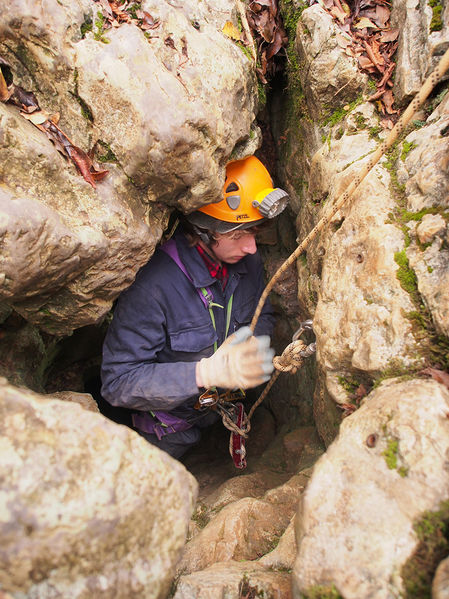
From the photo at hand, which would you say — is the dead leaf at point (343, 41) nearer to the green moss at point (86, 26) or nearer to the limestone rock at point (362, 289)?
the limestone rock at point (362, 289)

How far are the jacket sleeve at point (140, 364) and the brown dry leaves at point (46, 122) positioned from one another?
1085 millimetres

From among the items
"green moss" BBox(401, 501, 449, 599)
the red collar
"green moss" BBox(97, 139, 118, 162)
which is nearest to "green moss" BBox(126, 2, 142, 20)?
"green moss" BBox(97, 139, 118, 162)

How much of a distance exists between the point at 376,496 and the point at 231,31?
334cm

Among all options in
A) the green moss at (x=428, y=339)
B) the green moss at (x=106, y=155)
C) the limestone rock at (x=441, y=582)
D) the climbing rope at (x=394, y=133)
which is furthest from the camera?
the green moss at (x=106, y=155)

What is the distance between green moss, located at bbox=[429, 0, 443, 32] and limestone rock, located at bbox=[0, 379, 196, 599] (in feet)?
10.4

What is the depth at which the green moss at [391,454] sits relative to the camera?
5.62 feet

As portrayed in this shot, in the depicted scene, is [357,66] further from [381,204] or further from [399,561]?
[399,561]

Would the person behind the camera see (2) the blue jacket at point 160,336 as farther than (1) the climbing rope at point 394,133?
Yes

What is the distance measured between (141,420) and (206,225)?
2.17 m

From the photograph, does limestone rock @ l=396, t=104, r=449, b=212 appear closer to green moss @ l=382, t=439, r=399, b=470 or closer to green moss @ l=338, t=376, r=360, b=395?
green moss @ l=338, t=376, r=360, b=395

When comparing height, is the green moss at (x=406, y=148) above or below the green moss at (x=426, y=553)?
above

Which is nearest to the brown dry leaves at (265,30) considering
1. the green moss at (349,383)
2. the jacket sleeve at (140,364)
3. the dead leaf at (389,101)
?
the dead leaf at (389,101)

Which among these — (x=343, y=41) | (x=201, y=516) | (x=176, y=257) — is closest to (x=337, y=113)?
(x=343, y=41)

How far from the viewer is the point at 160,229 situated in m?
3.11
